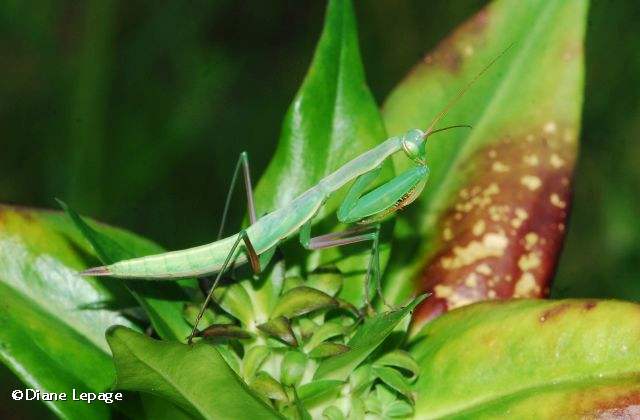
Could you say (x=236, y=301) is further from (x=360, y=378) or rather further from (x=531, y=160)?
(x=531, y=160)

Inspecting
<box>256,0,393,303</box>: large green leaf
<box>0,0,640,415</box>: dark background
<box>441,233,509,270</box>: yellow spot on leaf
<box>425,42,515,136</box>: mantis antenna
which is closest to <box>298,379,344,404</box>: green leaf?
<box>256,0,393,303</box>: large green leaf

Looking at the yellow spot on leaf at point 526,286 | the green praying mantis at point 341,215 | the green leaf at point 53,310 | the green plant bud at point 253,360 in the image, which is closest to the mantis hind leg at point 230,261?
the green praying mantis at point 341,215

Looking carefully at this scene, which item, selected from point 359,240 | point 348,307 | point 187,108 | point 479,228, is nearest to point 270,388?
point 348,307

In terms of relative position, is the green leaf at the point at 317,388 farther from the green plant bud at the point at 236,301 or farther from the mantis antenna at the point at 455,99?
the mantis antenna at the point at 455,99

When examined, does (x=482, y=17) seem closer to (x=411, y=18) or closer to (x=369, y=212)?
(x=369, y=212)

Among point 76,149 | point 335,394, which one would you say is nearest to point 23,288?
point 335,394

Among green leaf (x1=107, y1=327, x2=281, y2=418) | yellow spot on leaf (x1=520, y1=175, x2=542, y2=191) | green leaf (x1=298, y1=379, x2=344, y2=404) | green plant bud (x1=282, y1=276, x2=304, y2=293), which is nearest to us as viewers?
green leaf (x1=107, y1=327, x2=281, y2=418)

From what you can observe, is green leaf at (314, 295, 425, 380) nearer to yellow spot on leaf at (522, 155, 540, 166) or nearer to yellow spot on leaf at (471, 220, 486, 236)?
yellow spot on leaf at (471, 220, 486, 236)
